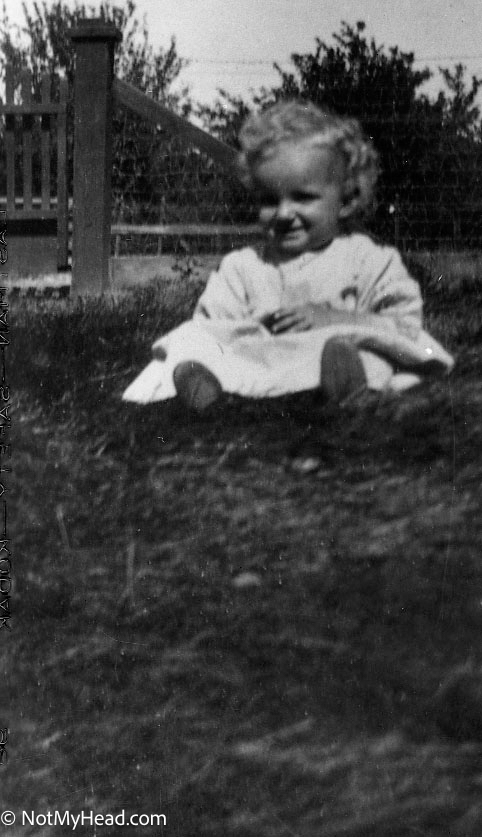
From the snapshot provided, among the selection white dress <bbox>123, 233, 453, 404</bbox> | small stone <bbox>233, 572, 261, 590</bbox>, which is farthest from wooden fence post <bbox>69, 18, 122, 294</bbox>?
small stone <bbox>233, 572, 261, 590</bbox>

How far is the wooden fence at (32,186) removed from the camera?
215 cm

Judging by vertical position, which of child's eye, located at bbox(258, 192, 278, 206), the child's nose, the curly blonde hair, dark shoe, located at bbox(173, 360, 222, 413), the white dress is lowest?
dark shoe, located at bbox(173, 360, 222, 413)

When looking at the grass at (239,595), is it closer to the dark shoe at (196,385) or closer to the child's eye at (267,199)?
the dark shoe at (196,385)

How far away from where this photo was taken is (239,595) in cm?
214

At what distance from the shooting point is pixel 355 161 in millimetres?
2068

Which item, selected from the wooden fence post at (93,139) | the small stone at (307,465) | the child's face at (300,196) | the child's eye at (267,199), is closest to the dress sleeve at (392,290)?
the child's face at (300,196)

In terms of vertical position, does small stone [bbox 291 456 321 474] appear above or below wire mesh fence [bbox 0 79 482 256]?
below

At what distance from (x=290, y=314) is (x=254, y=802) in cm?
110

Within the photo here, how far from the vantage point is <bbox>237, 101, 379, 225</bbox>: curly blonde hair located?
207cm

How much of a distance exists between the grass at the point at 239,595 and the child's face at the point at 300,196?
276 millimetres

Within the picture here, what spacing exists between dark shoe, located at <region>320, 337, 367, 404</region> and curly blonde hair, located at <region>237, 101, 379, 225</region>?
275 millimetres

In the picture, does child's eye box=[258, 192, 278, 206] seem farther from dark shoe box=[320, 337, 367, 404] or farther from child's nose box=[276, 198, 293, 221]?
dark shoe box=[320, 337, 367, 404]

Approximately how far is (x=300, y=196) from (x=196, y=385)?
48 cm

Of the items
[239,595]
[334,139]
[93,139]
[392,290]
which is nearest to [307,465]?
[239,595]
